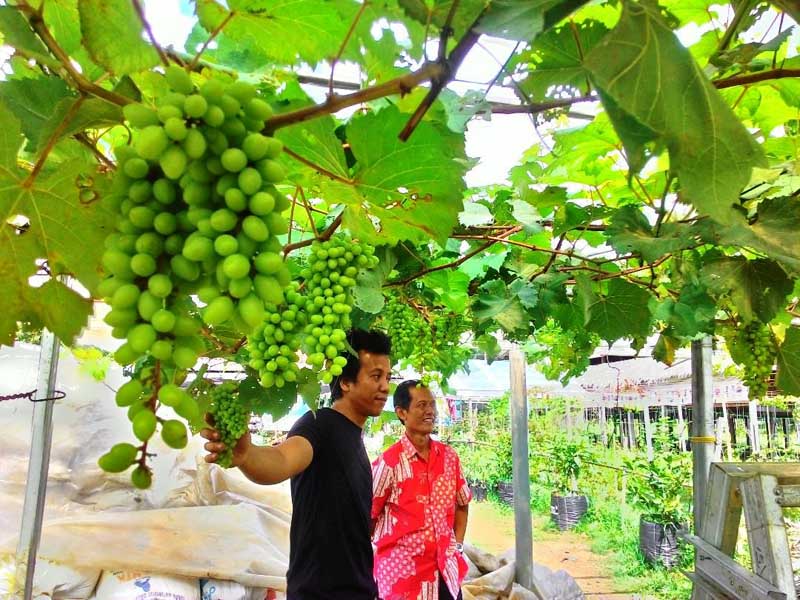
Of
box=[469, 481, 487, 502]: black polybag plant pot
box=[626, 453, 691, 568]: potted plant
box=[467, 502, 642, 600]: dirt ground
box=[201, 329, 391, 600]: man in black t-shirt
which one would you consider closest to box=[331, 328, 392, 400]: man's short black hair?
box=[201, 329, 391, 600]: man in black t-shirt

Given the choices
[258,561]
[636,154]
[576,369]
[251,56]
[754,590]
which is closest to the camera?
[636,154]

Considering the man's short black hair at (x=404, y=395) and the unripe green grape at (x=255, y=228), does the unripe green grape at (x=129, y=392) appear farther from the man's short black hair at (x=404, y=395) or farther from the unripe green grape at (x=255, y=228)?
the man's short black hair at (x=404, y=395)

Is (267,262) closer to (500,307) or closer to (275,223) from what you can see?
(275,223)

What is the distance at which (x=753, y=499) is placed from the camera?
209cm

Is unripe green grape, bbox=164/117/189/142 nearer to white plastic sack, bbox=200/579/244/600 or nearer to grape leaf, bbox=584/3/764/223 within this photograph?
grape leaf, bbox=584/3/764/223

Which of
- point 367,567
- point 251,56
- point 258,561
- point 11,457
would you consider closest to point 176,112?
point 251,56

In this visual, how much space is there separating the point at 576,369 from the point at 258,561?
2.96 m

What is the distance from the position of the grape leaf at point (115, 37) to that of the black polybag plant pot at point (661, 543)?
Answer: 6959mm

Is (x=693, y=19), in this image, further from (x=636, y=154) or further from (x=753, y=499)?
(x=753, y=499)

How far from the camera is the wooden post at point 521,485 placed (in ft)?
17.2

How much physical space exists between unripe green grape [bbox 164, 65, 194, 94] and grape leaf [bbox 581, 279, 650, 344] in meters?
1.94

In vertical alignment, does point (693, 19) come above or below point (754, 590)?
above

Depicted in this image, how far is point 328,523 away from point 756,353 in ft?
6.38

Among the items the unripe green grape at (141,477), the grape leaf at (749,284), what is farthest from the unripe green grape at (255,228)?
the grape leaf at (749,284)
